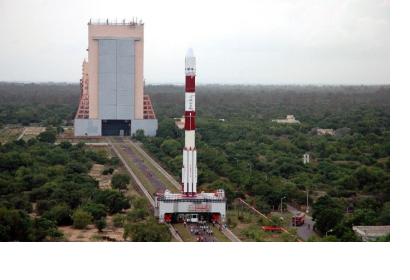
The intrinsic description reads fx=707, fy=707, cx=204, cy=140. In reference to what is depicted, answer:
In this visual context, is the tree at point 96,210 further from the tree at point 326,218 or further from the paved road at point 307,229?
the tree at point 326,218

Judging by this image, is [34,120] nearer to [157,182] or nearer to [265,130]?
[265,130]

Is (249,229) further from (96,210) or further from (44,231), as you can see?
(44,231)

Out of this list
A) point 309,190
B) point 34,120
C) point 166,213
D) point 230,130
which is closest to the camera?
point 166,213

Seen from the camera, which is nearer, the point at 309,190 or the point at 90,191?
the point at 90,191

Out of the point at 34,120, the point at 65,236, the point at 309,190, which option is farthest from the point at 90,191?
the point at 34,120

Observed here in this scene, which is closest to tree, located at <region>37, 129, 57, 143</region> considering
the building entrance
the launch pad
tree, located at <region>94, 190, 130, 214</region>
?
the building entrance
